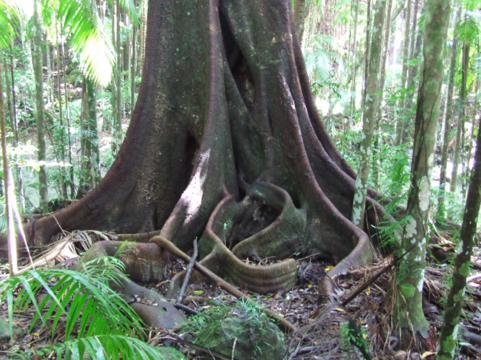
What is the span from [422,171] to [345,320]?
1.32 metres

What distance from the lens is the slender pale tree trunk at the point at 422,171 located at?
2.99 m

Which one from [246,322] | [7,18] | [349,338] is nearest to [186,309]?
[246,322]

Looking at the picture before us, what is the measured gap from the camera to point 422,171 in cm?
306

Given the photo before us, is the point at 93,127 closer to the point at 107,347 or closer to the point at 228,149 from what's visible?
the point at 228,149

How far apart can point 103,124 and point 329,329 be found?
22.0 metres

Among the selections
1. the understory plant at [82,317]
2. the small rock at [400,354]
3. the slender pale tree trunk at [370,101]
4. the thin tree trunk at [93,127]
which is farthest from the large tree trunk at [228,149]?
the thin tree trunk at [93,127]

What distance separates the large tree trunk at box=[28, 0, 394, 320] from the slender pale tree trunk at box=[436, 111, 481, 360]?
2.70m

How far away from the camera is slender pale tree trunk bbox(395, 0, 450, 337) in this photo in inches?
118

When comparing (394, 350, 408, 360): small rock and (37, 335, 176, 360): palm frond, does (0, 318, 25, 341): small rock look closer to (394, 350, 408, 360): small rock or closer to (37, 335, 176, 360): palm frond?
(37, 335, 176, 360): palm frond

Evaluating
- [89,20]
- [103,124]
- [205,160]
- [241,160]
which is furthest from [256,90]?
[103,124]

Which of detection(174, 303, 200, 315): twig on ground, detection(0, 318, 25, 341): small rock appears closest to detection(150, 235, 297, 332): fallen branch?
detection(174, 303, 200, 315): twig on ground

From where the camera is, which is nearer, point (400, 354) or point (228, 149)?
point (400, 354)

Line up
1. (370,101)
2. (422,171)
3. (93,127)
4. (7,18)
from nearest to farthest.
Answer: (422,171) < (7,18) < (370,101) < (93,127)

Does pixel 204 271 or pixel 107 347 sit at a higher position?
pixel 107 347
